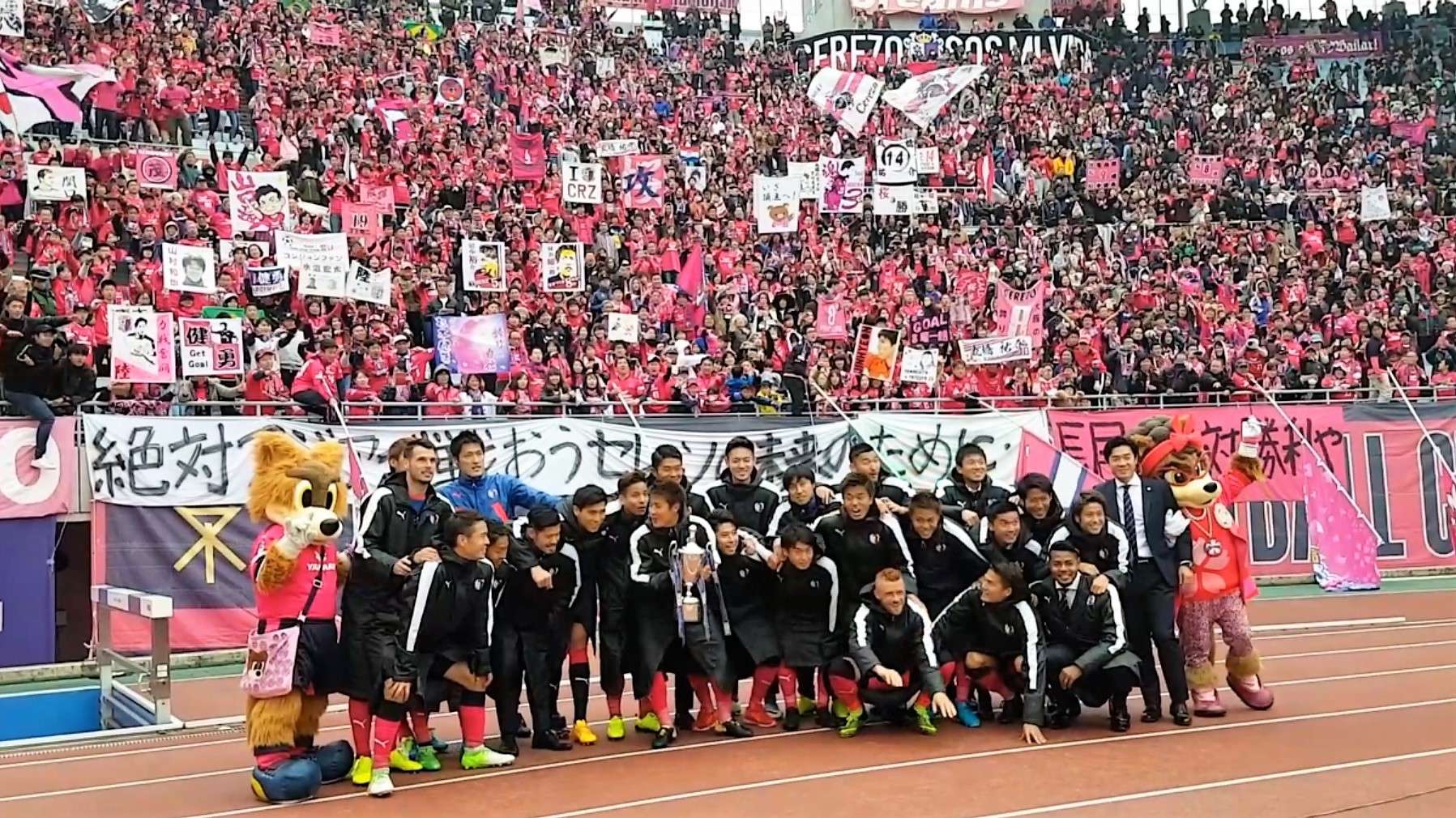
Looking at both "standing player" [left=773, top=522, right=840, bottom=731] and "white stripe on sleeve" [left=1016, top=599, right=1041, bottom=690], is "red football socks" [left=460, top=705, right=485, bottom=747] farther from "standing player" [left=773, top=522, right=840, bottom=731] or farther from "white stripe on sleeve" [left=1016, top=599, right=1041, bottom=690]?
"white stripe on sleeve" [left=1016, top=599, right=1041, bottom=690]

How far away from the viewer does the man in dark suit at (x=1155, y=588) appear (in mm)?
8383

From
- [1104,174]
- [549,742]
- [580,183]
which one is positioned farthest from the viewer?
[1104,174]

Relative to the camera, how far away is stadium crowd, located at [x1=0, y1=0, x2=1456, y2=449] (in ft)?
48.6

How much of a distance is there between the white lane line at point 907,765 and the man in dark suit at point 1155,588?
273 millimetres

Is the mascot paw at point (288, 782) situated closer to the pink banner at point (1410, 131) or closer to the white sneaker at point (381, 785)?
the white sneaker at point (381, 785)

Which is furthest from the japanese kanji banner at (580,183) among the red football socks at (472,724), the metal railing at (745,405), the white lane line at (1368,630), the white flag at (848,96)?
the red football socks at (472,724)

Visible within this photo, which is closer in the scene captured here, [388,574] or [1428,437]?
[388,574]

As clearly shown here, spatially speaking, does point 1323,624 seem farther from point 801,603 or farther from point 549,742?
point 549,742

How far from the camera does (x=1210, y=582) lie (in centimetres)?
868

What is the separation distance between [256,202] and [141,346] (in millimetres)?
4084

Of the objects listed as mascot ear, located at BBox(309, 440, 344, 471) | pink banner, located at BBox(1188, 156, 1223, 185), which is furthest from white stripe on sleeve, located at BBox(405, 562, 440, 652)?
pink banner, located at BBox(1188, 156, 1223, 185)

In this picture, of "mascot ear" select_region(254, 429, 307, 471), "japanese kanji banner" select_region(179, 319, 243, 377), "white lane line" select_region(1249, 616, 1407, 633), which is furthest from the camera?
"japanese kanji banner" select_region(179, 319, 243, 377)

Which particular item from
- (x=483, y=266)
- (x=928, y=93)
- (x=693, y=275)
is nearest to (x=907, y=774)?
(x=483, y=266)

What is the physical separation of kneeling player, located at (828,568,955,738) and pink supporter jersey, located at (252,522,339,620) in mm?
2932
